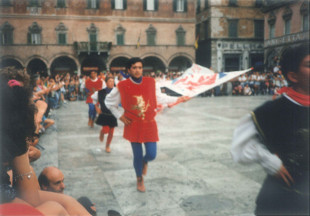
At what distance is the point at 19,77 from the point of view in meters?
2.18

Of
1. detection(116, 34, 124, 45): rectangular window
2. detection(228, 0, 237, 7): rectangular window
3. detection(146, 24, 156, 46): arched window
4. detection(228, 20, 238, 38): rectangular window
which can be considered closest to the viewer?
detection(116, 34, 124, 45): rectangular window

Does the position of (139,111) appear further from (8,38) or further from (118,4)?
(8,38)

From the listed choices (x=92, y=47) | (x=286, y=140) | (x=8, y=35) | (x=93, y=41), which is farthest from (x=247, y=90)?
(x=286, y=140)

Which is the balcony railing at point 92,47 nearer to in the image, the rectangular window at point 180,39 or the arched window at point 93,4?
the arched window at point 93,4

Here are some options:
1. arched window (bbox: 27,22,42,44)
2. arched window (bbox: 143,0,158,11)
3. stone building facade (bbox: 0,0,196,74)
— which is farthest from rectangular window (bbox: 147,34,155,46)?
arched window (bbox: 27,22,42,44)

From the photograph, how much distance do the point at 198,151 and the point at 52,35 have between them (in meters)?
25.4

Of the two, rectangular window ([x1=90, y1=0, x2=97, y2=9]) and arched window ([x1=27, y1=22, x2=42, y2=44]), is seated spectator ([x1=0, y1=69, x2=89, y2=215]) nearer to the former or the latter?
rectangular window ([x1=90, y1=0, x2=97, y2=9])

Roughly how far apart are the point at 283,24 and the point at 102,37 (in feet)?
51.2

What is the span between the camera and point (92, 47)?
2941cm

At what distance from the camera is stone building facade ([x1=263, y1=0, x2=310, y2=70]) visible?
2127 centimetres

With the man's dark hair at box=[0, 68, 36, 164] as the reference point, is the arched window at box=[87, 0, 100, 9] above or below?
above

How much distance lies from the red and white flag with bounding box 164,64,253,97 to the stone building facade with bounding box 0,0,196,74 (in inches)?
887

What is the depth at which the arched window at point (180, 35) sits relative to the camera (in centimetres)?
3062

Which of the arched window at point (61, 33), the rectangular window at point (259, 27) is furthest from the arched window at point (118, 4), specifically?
the rectangular window at point (259, 27)
